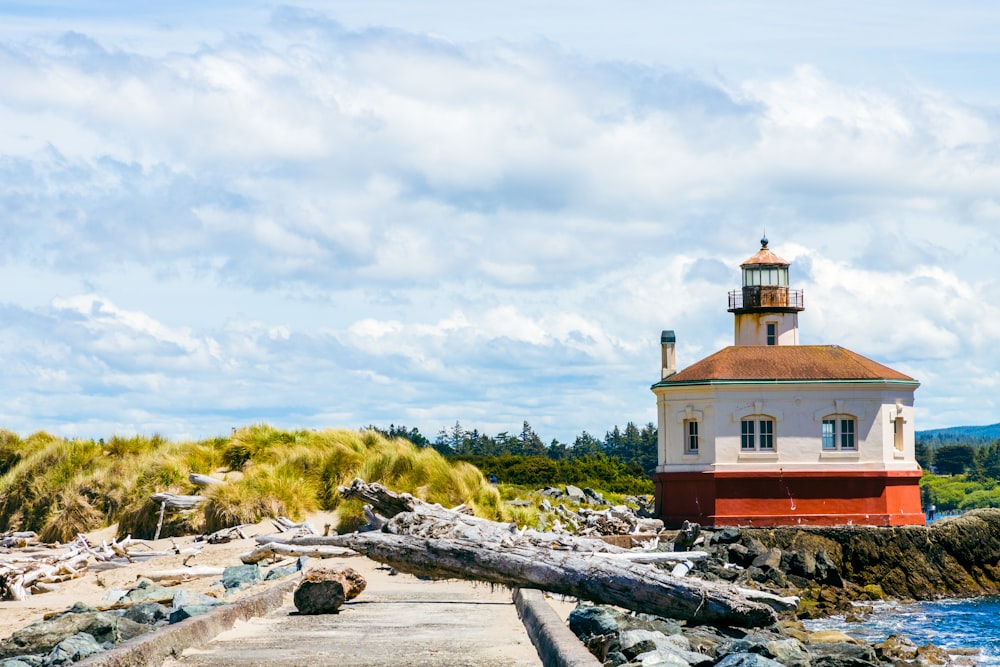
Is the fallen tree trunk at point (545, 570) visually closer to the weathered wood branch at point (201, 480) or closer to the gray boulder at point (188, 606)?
the gray boulder at point (188, 606)

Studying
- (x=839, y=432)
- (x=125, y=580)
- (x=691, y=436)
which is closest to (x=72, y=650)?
(x=125, y=580)

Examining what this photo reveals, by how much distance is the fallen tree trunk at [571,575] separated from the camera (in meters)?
13.1

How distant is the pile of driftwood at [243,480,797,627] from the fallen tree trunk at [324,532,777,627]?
1 centimetres

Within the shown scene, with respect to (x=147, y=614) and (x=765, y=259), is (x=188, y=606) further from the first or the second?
(x=765, y=259)

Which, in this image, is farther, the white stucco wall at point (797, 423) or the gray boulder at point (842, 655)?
the white stucco wall at point (797, 423)

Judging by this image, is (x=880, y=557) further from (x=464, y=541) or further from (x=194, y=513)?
(x=464, y=541)

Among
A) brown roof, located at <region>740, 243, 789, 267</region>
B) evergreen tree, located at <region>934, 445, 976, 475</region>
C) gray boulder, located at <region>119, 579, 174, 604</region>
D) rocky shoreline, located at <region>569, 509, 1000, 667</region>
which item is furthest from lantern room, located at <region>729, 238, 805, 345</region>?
evergreen tree, located at <region>934, 445, 976, 475</region>

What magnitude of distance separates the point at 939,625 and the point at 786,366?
1016cm

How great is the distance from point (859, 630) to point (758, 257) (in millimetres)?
18990

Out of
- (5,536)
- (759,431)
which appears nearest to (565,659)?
(5,536)

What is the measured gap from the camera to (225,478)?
88.3 feet

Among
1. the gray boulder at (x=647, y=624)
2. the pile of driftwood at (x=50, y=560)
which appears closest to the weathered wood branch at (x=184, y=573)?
the pile of driftwood at (x=50, y=560)

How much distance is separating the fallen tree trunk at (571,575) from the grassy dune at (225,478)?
26.4 feet

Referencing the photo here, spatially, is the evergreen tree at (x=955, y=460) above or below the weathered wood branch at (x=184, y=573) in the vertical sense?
above
